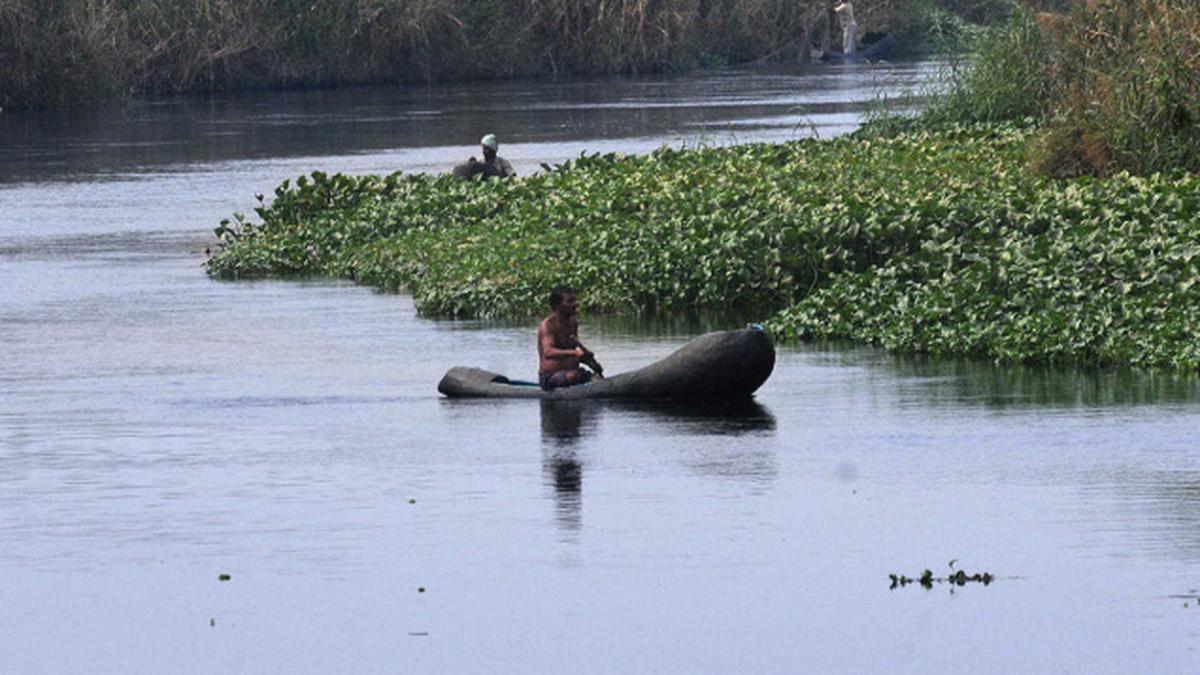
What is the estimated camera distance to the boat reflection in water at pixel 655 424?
17.5 meters

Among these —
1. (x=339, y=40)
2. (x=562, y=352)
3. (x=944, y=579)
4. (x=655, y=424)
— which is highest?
(x=339, y=40)

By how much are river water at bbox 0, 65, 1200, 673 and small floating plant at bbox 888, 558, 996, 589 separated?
3.7 inches

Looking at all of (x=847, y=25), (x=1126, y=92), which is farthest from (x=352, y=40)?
(x=1126, y=92)

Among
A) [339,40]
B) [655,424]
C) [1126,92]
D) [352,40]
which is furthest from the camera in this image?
[352,40]

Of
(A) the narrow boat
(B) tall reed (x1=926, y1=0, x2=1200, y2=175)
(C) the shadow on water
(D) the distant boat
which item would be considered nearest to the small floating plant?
(C) the shadow on water

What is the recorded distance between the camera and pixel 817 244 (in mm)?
→ 26844

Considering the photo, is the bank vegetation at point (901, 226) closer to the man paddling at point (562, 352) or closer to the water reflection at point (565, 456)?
the man paddling at point (562, 352)

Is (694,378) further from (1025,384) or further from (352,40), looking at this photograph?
(352,40)

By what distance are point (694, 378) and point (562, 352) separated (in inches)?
41.0

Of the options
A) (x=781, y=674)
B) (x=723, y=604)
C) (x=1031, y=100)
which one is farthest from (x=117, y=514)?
(x=1031, y=100)

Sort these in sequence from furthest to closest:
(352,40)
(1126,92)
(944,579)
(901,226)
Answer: (352,40) → (1126,92) → (901,226) → (944,579)

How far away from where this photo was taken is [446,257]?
3105 cm

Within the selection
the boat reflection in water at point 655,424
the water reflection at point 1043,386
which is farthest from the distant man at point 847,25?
the boat reflection in water at point 655,424

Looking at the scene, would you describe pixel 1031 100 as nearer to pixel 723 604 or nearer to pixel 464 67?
pixel 723 604
